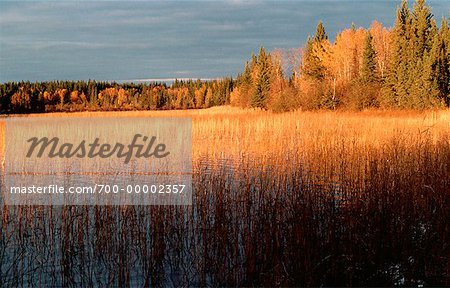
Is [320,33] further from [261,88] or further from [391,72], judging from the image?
[391,72]

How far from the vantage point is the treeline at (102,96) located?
5894cm

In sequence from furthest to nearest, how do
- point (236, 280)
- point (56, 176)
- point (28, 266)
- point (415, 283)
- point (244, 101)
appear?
point (244, 101), point (56, 176), point (28, 266), point (236, 280), point (415, 283)

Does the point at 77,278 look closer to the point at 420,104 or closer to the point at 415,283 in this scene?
the point at 415,283

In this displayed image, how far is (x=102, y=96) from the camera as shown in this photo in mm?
72938

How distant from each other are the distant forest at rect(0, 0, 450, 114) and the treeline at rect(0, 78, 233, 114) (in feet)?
0.92

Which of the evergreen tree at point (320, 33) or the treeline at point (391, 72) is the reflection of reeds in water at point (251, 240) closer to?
the treeline at point (391, 72)

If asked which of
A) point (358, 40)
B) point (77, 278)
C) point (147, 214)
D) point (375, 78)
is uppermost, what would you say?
point (358, 40)

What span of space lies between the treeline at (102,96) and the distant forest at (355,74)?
28 cm

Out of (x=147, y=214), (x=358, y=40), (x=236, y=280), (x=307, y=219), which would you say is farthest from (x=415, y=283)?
(x=358, y=40)

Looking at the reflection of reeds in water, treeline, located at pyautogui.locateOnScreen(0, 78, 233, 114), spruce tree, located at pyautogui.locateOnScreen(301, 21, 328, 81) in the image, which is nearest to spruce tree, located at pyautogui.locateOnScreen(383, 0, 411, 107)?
spruce tree, located at pyautogui.locateOnScreen(301, 21, 328, 81)

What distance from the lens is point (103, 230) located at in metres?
4.55

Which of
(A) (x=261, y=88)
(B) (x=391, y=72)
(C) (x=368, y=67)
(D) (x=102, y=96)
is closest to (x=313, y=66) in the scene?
(A) (x=261, y=88)

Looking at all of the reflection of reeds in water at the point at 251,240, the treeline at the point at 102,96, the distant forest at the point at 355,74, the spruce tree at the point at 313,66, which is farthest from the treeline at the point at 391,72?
the treeline at the point at 102,96

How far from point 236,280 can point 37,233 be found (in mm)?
2135
